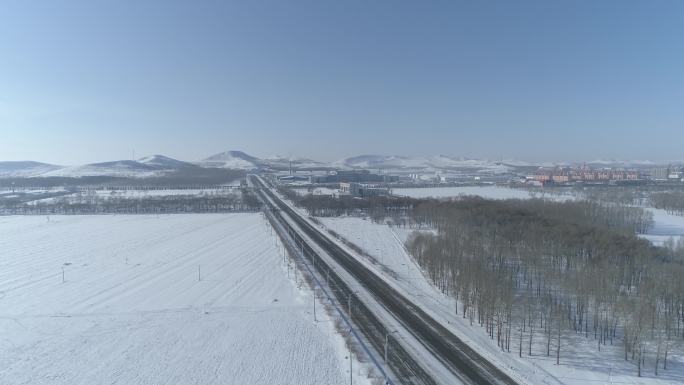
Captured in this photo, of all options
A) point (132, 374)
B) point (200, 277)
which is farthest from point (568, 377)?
point (200, 277)

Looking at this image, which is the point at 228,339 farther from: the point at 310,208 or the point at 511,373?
the point at 310,208

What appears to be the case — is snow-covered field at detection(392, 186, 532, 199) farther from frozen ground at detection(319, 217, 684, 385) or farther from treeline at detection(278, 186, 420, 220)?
frozen ground at detection(319, 217, 684, 385)

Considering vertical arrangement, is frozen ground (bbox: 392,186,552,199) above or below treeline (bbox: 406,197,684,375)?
above

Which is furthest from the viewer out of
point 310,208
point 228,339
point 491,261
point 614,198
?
point 614,198

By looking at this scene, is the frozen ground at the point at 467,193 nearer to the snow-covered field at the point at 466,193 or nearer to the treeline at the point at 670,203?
the snow-covered field at the point at 466,193

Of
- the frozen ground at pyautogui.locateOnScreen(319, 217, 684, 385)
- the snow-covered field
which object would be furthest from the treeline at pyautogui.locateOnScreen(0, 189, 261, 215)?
the frozen ground at pyautogui.locateOnScreen(319, 217, 684, 385)

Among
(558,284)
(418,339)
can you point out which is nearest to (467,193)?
(558,284)

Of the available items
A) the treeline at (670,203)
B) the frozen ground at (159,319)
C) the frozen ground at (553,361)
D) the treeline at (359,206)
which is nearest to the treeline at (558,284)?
the frozen ground at (553,361)
